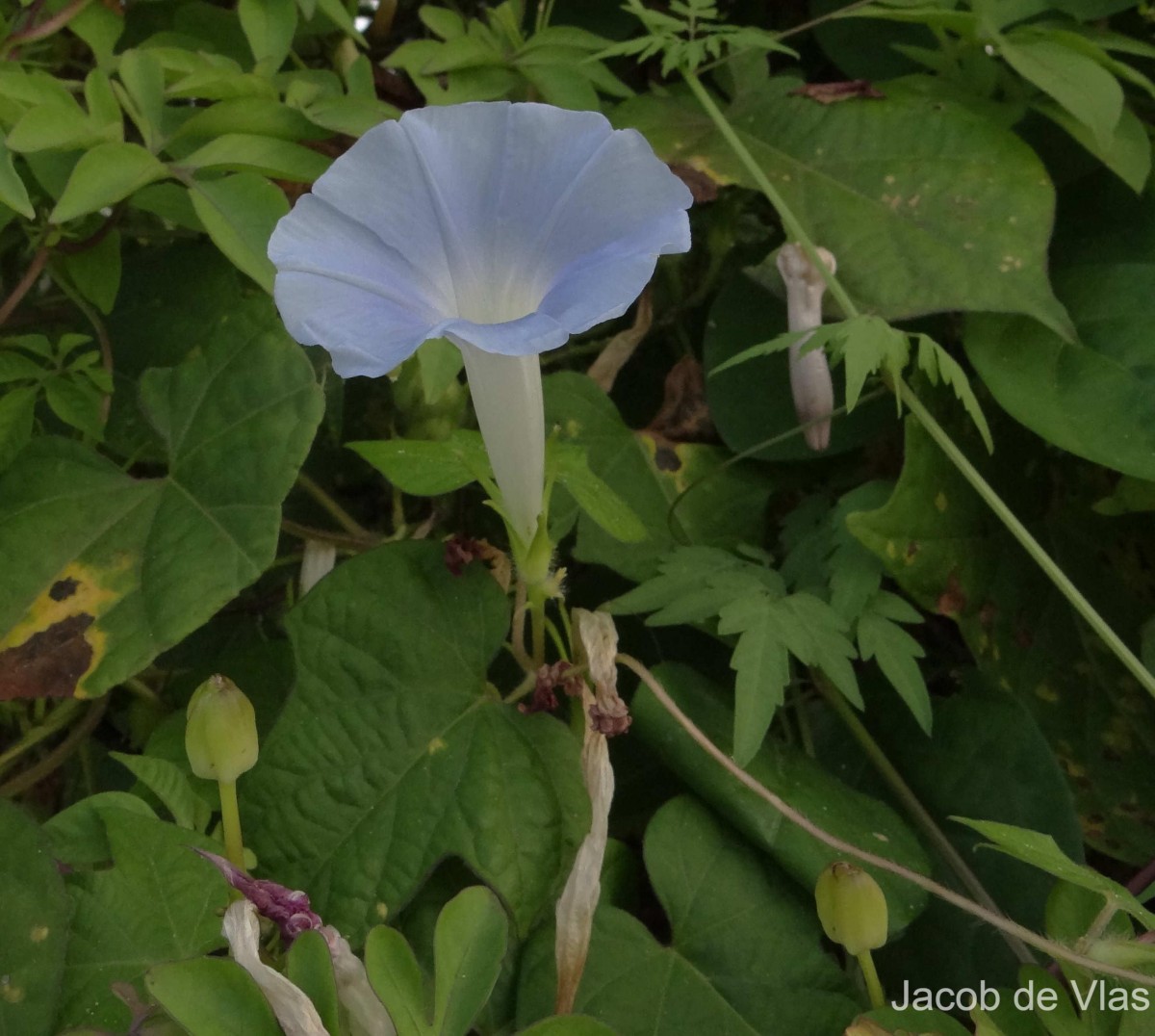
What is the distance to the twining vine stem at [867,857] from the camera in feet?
1.79

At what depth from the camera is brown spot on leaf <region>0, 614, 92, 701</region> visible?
0.64 m

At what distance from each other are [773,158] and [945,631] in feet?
1.34

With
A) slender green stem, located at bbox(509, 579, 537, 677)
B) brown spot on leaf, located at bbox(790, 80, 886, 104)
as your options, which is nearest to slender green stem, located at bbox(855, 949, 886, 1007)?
slender green stem, located at bbox(509, 579, 537, 677)

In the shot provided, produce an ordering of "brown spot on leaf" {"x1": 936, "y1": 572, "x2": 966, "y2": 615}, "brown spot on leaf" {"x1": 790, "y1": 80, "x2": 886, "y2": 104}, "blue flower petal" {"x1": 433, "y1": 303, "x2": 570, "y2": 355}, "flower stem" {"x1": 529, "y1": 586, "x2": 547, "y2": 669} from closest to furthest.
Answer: "blue flower petal" {"x1": 433, "y1": 303, "x2": 570, "y2": 355} < "flower stem" {"x1": 529, "y1": 586, "x2": 547, "y2": 669} < "brown spot on leaf" {"x1": 936, "y1": 572, "x2": 966, "y2": 615} < "brown spot on leaf" {"x1": 790, "y1": 80, "x2": 886, "y2": 104}

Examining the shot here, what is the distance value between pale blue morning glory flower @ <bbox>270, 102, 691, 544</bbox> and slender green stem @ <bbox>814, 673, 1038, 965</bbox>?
300mm

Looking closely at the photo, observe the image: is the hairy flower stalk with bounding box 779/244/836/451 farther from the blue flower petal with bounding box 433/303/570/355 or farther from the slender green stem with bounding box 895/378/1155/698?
the blue flower petal with bounding box 433/303/570/355

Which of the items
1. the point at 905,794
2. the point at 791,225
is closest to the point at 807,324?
the point at 791,225

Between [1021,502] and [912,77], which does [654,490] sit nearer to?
[1021,502]

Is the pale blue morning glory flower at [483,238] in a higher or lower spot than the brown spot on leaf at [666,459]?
higher

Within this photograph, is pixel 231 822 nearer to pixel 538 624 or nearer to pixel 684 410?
pixel 538 624

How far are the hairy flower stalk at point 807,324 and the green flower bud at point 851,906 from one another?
345mm

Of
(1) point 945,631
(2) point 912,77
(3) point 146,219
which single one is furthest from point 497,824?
(2) point 912,77

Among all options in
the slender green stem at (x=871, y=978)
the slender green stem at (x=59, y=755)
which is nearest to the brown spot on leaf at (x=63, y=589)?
the slender green stem at (x=59, y=755)

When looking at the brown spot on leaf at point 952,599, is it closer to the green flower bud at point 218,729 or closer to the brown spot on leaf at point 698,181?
the brown spot on leaf at point 698,181
